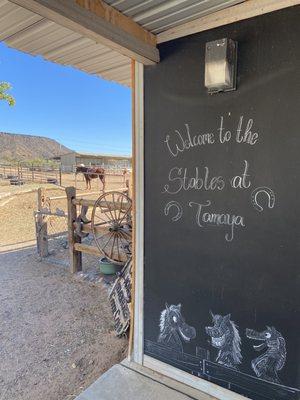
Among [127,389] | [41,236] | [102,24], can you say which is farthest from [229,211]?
[41,236]

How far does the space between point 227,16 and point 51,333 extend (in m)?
2.93

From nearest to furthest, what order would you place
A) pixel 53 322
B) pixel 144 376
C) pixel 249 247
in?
pixel 249 247, pixel 144 376, pixel 53 322

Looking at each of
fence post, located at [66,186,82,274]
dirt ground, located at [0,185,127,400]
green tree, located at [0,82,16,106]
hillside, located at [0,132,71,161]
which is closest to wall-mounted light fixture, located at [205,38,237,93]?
dirt ground, located at [0,185,127,400]

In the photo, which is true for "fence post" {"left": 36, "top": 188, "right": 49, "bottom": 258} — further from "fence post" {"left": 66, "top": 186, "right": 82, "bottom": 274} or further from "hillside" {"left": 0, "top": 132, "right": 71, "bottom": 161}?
"hillside" {"left": 0, "top": 132, "right": 71, "bottom": 161}

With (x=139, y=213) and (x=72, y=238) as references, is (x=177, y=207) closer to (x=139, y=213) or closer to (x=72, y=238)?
(x=139, y=213)

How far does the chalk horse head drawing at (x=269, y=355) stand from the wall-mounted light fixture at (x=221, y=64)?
1.40 metres

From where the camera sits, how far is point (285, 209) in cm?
158

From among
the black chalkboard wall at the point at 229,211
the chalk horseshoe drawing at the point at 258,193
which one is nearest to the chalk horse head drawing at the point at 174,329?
the black chalkboard wall at the point at 229,211

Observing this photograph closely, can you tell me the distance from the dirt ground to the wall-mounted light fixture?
220 centimetres

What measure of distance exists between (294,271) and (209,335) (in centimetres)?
70

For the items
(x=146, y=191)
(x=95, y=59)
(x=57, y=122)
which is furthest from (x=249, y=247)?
(x=57, y=122)

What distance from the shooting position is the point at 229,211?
1755 mm

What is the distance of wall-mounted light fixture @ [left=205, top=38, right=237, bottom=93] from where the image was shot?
1.59 meters

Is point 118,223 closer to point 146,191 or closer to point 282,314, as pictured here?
point 146,191
